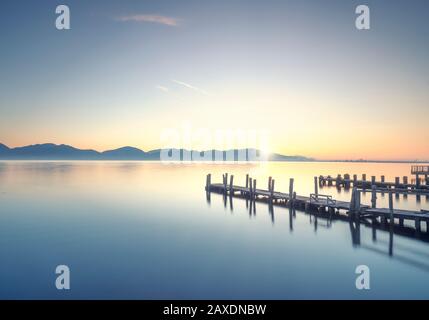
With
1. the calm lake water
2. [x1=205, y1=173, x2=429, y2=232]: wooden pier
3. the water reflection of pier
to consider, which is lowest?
the calm lake water

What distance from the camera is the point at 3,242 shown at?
56.9 ft

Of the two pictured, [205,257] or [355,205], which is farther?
[355,205]

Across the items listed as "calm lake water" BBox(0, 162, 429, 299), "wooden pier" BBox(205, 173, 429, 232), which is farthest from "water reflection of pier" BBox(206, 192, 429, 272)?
"wooden pier" BBox(205, 173, 429, 232)

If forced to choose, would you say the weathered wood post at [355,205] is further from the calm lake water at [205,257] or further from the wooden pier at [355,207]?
the calm lake water at [205,257]

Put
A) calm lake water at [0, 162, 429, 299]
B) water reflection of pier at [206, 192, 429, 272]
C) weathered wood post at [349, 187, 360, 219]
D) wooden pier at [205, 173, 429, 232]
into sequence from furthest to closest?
weathered wood post at [349, 187, 360, 219] < wooden pier at [205, 173, 429, 232] < water reflection of pier at [206, 192, 429, 272] < calm lake water at [0, 162, 429, 299]

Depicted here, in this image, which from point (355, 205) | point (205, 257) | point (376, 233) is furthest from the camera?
point (355, 205)

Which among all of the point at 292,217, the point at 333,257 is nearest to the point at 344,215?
the point at 292,217

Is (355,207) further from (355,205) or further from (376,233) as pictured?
(376,233)

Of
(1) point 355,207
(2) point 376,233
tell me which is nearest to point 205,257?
(2) point 376,233

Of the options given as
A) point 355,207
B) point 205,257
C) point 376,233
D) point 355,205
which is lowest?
point 205,257

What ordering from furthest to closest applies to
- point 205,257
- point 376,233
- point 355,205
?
point 355,205 → point 376,233 → point 205,257

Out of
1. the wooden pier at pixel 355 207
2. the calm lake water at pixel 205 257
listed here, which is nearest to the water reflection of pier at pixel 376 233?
the calm lake water at pixel 205 257

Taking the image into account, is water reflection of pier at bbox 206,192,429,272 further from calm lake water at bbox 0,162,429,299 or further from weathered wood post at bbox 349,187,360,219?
weathered wood post at bbox 349,187,360,219
